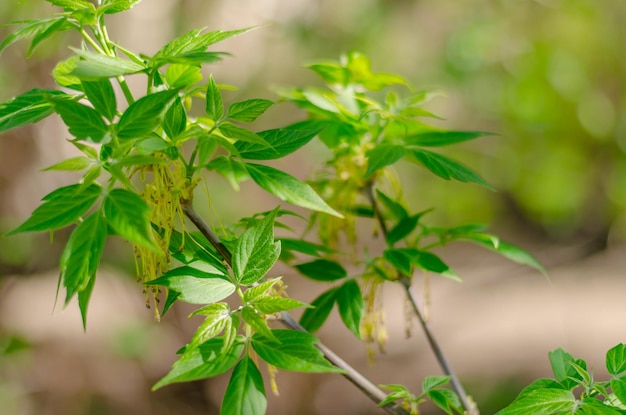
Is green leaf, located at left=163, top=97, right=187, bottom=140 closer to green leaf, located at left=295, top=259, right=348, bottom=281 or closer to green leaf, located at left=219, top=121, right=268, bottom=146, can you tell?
green leaf, located at left=219, top=121, right=268, bottom=146

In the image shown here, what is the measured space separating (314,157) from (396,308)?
773 millimetres

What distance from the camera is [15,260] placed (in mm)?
2557

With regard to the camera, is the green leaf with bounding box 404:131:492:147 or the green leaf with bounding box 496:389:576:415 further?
Result: the green leaf with bounding box 404:131:492:147

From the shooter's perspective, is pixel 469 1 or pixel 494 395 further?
pixel 469 1

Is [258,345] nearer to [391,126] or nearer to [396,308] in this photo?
[391,126]

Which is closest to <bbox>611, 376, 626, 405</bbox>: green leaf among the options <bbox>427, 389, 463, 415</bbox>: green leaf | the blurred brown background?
<bbox>427, 389, 463, 415</bbox>: green leaf

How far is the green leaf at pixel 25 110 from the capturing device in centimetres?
47

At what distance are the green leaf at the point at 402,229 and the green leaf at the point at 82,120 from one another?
1.02 ft

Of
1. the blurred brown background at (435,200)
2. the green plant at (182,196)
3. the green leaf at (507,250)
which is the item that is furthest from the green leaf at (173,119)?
the blurred brown background at (435,200)

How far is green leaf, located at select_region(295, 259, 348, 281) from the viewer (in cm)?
65

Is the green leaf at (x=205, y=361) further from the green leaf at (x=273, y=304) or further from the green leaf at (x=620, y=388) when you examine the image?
the green leaf at (x=620, y=388)

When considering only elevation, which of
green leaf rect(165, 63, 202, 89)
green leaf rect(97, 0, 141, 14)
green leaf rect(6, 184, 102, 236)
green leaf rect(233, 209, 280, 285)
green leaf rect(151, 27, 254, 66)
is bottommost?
green leaf rect(233, 209, 280, 285)

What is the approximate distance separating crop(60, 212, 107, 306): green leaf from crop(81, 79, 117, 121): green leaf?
0.07m

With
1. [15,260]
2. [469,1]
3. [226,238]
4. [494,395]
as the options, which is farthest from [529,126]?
[226,238]
